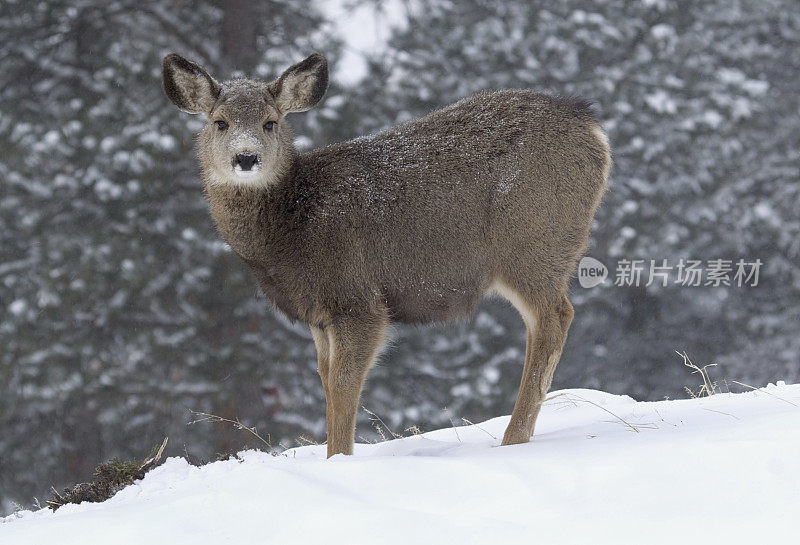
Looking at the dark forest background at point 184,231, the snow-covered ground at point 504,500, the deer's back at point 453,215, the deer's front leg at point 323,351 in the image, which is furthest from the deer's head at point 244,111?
the dark forest background at point 184,231

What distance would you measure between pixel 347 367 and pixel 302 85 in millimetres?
1827

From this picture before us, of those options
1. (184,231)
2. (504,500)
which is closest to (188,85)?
(504,500)

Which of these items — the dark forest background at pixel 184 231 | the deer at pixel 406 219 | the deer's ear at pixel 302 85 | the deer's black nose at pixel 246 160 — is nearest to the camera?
the deer's black nose at pixel 246 160

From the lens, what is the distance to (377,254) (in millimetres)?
5359

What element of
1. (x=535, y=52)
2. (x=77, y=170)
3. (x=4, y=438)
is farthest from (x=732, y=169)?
(x=4, y=438)

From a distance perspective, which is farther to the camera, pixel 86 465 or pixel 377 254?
pixel 86 465

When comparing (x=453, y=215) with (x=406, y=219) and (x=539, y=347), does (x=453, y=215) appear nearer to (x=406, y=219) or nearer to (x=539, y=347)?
(x=406, y=219)

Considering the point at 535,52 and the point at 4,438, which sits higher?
the point at 535,52

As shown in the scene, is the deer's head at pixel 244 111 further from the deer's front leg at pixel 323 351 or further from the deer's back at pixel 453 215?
the deer's front leg at pixel 323 351

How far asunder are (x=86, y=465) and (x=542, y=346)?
20.9ft

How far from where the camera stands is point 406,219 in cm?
536

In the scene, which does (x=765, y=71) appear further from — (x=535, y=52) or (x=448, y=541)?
(x=448, y=541)

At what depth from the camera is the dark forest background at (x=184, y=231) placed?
9414 mm

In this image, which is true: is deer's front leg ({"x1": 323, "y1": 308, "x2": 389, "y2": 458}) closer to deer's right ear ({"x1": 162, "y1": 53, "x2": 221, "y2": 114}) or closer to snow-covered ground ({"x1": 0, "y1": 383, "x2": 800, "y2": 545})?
snow-covered ground ({"x1": 0, "y1": 383, "x2": 800, "y2": 545})
